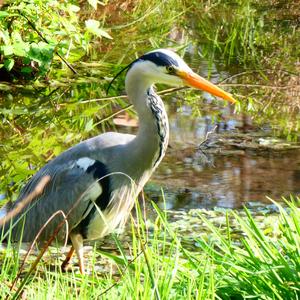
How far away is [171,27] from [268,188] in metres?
6.51

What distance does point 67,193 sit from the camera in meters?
4.57

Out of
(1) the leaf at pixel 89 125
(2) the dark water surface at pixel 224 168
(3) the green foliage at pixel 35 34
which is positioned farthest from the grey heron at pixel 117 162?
(3) the green foliage at pixel 35 34

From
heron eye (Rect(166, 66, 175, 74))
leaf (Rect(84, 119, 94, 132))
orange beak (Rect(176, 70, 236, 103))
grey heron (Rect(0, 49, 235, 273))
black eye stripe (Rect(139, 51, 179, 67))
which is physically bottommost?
leaf (Rect(84, 119, 94, 132))

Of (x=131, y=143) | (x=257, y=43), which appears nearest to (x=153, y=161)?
(x=131, y=143)

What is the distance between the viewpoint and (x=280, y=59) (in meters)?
10.4

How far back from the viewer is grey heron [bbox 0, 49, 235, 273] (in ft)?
14.2

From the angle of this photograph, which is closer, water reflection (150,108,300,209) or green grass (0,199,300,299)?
green grass (0,199,300,299)

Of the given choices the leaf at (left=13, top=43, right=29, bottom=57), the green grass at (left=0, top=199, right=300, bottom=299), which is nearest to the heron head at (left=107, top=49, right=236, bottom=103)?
the green grass at (left=0, top=199, right=300, bottom=299)

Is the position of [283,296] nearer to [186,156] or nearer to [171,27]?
[186,156]

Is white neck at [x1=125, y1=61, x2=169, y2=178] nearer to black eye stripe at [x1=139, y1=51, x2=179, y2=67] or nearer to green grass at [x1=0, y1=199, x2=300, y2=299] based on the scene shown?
black eye stripe at [x1=139, y1=51, x2=179, y2=67]

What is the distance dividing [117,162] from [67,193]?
358 mm

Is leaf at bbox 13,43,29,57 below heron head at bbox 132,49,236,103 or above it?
below

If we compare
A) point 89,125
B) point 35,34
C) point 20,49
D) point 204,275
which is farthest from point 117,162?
point 35,34

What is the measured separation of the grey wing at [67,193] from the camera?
14.6ft
